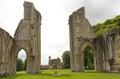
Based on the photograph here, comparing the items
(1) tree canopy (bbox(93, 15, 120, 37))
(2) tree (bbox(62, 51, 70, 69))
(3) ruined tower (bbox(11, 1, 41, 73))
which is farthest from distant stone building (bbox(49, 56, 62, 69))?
(3) ruined tower (bbox(11, 1, 41, 73))

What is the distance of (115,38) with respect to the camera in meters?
24.9

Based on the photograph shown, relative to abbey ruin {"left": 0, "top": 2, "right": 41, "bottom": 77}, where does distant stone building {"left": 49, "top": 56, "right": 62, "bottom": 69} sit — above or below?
below

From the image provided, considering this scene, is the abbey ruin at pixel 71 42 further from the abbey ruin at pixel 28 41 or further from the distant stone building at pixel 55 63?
the distant stone building at pixel 55 63

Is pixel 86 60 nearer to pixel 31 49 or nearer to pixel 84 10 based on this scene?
pixel 84 10

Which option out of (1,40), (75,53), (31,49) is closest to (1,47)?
(1,40)

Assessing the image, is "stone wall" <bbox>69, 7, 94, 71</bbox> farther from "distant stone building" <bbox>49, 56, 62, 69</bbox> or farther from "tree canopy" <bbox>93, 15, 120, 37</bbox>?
"distant stone building" <bbox>49, 56, 62, 69</bbox>

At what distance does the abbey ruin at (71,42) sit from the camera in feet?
90.5

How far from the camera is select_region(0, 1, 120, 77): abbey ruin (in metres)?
27.6

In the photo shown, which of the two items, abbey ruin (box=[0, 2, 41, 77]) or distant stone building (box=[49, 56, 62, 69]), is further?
distant stone building (box=[49, 56, 62, 69])

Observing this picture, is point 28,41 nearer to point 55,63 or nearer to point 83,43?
point 83,43

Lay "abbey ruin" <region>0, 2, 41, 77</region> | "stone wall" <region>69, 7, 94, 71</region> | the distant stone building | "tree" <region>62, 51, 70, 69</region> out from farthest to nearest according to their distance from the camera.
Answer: the distant stone building
"tree" <region>62, 51, 70, 69</region>
"stone wall" <region>69, 7, 94, 71</region>
"abbey ruin" <region>0, 2, 41, 77</region>

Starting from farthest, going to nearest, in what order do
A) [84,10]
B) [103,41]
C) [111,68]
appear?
[84,10], [103,41], [111,68]

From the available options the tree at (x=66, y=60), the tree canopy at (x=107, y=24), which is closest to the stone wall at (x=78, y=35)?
the tree canopy at (x=107, y=24)

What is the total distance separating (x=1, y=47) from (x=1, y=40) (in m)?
0.81
